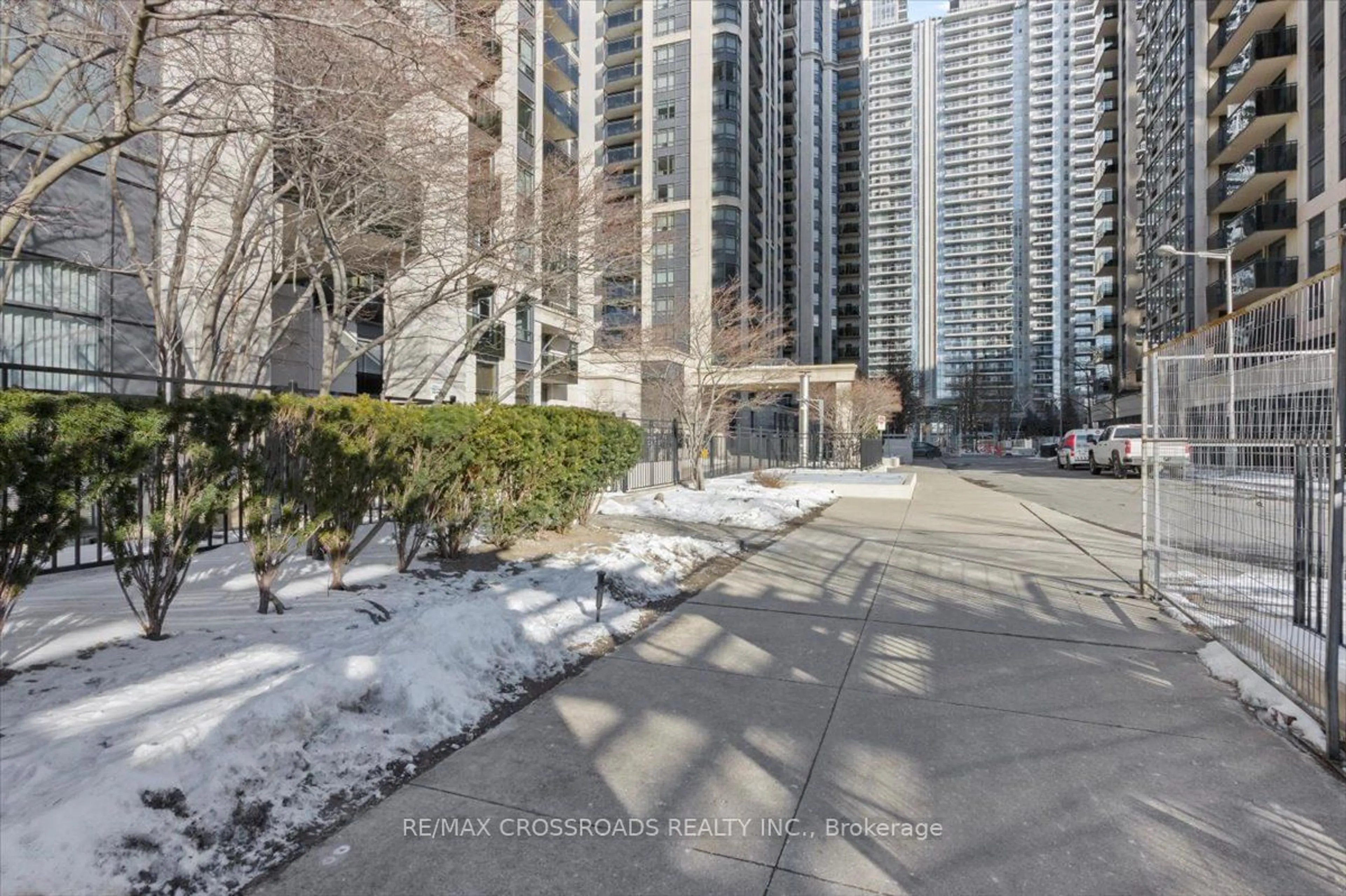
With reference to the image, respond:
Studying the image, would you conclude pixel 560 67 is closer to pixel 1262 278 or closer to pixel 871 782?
pixel 1262 278

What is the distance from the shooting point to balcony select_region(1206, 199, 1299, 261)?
31.4m

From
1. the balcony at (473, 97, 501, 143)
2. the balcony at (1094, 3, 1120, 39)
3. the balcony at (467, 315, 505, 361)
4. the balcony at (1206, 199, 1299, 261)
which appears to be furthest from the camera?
the balcony at (1094, 3, 1120, 39)

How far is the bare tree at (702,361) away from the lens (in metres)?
18.8

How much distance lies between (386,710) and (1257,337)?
6.03 m

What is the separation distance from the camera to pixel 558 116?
106 feet

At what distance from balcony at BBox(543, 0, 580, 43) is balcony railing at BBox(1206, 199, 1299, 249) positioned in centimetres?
3334

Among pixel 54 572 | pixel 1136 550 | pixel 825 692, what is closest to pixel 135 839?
pixel 825 692

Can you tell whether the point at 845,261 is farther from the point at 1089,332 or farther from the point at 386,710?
the point at 386,710

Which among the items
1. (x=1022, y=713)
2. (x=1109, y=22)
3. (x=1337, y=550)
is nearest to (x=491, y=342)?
(x=1022, y=713)

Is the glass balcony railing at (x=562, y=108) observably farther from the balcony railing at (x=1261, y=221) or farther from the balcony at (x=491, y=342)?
the balcony railing at (x=1261, y=221)

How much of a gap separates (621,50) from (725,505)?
57021 millimetres

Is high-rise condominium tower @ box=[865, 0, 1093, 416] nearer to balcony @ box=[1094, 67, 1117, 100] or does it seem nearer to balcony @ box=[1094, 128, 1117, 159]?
balcony @ box=[1094, 128, 1117, 159]

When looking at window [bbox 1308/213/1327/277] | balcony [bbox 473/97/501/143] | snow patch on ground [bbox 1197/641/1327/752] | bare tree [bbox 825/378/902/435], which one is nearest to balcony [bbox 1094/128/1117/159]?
bare tree [bbox 825/378/902/435]

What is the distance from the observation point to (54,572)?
581 centimetres
